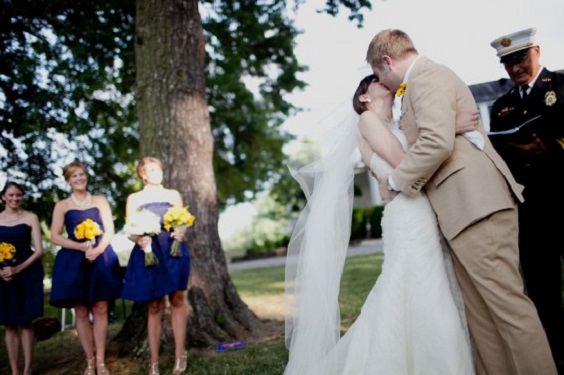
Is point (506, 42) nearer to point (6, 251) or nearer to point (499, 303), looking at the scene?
point (499, 303)

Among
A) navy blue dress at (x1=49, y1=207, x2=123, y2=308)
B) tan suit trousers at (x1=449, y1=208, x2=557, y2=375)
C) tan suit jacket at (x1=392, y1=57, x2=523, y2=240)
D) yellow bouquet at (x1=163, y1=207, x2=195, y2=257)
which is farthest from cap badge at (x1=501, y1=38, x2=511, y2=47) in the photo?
navy blue dress at (x1=49, y1=207, x2=123, y2=308)

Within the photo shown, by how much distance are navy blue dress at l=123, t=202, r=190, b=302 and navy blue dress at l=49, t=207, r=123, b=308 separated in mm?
364

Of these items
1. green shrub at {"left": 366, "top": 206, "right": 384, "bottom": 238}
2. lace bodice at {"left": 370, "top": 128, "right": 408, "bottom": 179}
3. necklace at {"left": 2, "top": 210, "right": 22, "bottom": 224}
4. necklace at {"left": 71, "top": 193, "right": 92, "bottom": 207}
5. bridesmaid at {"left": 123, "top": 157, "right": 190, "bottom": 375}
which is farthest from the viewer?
green shrub at {"left": 366, "top": 206, "right": 384, "bottom": 238}

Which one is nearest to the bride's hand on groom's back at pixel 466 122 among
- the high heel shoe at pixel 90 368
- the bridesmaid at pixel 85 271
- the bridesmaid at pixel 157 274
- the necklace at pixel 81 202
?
the bridesmaid at pixel 157 274

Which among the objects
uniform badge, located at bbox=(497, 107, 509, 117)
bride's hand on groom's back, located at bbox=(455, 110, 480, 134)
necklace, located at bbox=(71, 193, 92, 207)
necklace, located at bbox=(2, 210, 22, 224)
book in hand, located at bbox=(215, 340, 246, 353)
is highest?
uniform badge, located at bbox=(497, 107, 509, 117)

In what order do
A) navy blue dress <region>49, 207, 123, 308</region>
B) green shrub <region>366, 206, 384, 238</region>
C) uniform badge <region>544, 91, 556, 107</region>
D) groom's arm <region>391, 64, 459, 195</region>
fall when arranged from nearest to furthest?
groom's arm <region>391, 64, 459, 195</region> → uniform badge <region>544, 91, 556, 107</region> → navy blue dress <region>49, 207, 123, 308</region> → green shrub <region>366, 206, 384, 238</region>

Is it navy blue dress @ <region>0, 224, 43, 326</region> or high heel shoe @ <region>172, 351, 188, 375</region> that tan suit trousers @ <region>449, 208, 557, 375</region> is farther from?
navy blue dress @ <region>0, 224, 43, 326</region>

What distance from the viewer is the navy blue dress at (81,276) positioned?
202 inches

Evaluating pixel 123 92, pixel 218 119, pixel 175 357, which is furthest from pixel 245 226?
pixel 175 357

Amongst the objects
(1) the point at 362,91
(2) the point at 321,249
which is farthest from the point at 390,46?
(2) the point at 321,249

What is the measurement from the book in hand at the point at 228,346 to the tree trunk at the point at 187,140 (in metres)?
0.26

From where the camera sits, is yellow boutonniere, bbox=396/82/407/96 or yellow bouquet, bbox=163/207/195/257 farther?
yellow bouquet, bbox=163/207/195/257

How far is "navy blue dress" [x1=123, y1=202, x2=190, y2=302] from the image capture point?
4.98 metres

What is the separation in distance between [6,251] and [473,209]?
5033 mm
